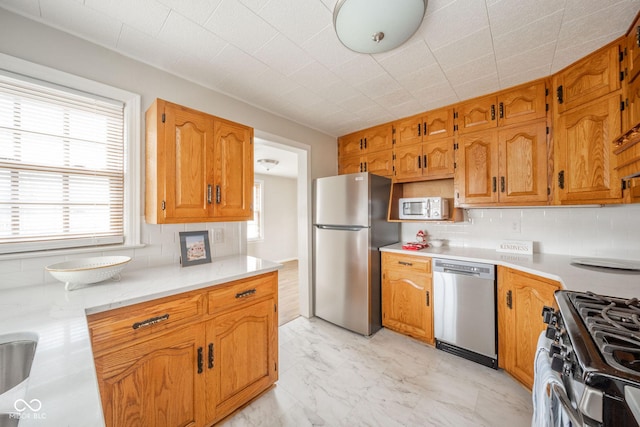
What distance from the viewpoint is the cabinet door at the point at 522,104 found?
206 centimetres

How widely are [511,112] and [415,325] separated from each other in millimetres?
2238

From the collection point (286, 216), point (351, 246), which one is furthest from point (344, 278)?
point (286, 216)

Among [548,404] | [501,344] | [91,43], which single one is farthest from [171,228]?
[501,344]

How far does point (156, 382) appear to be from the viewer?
124 cm

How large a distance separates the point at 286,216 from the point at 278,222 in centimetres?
31

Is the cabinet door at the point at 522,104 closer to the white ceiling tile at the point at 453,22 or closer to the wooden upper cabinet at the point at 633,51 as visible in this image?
the wooden upper cabinet at the point at 633,51

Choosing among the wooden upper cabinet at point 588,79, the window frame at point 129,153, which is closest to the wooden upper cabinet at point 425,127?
the wooden upper cabinet at point 588,79

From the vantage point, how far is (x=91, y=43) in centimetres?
156

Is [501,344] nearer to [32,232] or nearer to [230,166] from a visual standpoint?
[230,166]

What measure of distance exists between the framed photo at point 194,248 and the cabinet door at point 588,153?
2.90 m

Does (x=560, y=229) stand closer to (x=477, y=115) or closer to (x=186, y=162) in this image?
(x=477, y=115)

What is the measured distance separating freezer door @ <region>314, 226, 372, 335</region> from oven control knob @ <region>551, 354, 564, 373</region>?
1824 millimetres

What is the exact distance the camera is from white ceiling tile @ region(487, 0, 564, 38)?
1.29 metres

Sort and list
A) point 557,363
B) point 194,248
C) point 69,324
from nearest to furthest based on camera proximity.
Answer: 1. point 557,363
2. point 69,324
3. point 194,248
